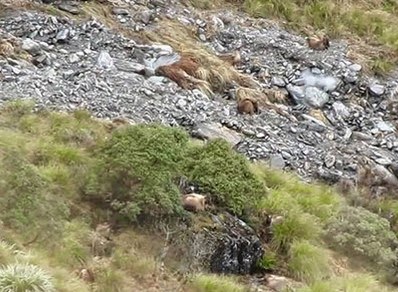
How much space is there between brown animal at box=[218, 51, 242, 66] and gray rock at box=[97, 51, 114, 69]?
1.81 metres

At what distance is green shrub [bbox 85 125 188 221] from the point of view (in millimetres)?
5930

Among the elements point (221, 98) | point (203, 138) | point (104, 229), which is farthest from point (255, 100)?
point (104, 229)

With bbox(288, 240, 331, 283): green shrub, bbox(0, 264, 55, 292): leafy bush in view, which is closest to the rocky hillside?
bbox(288, 240, 331, 283): green shrub

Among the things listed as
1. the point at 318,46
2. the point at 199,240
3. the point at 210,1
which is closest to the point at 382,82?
the point at 318,46

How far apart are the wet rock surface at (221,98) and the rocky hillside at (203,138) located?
3 centimetres

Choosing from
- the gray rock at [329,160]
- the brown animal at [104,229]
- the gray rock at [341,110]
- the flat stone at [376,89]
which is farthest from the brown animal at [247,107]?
the brown animal at [104,229]

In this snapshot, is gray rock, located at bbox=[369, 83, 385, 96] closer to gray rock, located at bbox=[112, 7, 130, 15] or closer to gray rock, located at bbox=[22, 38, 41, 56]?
gray rock, located at bbox=[112, 7, 130, 15]

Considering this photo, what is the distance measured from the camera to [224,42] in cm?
1075

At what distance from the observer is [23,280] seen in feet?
14.6

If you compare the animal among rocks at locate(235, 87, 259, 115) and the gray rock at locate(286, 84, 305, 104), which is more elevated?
the animal among rocks at locate(235, 87, 259, 115)

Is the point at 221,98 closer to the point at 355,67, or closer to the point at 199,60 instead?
the point at 199,60

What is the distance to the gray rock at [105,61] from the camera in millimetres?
8860

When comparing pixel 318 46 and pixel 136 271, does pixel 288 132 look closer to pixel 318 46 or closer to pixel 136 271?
pixel 318 46

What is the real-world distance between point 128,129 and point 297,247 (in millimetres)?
1814
